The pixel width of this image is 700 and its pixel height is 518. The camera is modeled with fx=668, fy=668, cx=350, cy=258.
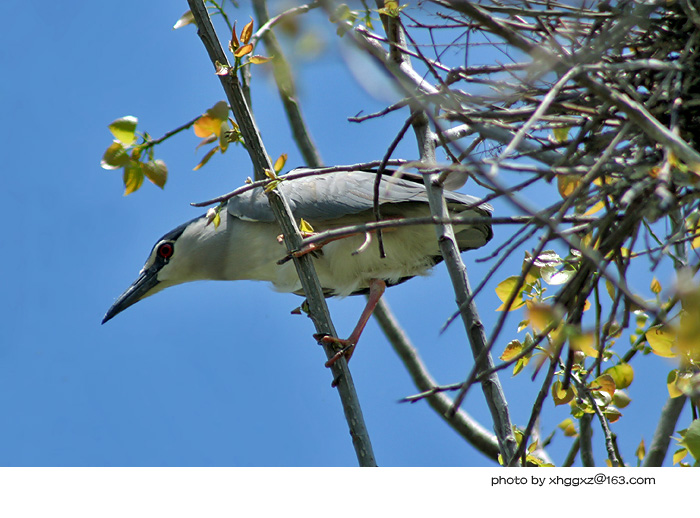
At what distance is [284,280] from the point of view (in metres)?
3.81

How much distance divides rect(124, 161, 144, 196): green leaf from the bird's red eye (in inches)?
84.0

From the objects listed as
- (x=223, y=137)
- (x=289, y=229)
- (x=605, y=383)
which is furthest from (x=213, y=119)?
(x=605, y=383)

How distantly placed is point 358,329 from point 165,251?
1.46m

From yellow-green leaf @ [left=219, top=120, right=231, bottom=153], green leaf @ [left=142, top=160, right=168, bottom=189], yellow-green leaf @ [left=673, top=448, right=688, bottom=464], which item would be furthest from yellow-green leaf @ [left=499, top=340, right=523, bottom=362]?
green leaf @ [left=142, top=160, right=168, bottom=189]

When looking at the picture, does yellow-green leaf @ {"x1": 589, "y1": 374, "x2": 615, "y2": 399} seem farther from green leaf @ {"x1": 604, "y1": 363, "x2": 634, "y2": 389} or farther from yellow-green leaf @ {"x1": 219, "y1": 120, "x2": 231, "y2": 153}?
yellow-green leaf @ {"x1": 219, "y1": 120, "x2": 231, "y2": 153}

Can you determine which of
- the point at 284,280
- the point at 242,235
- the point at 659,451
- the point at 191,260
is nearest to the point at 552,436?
the point at 659,451

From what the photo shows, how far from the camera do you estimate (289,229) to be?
2.29 metres

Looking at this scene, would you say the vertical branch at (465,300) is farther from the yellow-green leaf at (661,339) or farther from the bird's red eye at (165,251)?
the bird's red eye at (165,251)

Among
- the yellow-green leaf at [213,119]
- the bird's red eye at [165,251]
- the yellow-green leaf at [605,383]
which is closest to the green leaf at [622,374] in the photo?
the yellow-green leaf at [605,383]

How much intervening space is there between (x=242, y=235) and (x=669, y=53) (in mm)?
2549

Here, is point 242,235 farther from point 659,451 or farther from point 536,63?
point 536,63

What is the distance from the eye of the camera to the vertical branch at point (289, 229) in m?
2.09

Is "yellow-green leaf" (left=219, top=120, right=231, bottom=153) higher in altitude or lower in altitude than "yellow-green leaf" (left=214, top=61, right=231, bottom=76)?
lower

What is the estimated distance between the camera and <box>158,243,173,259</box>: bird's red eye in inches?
159
